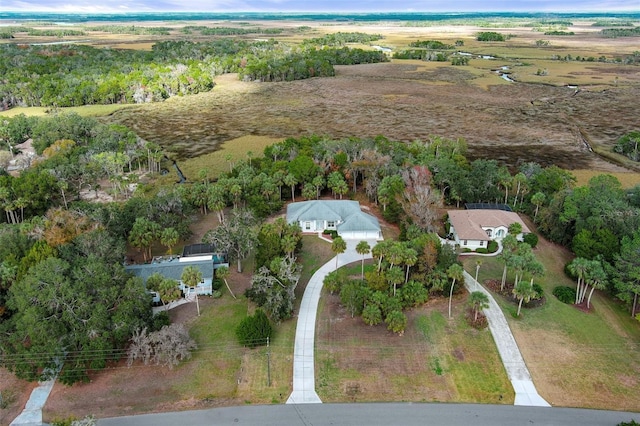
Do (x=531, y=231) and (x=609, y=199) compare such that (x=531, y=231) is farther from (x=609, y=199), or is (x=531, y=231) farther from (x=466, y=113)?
(x=466, y=113)

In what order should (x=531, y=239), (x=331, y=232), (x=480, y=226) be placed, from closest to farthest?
1. (x=531, y=239)
2. (x=480, y=226)
3. (x=331, y=232)

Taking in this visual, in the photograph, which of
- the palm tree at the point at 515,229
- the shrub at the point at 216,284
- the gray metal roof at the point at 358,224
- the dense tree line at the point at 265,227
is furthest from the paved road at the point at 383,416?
the gray metal roof at the point at 358,224

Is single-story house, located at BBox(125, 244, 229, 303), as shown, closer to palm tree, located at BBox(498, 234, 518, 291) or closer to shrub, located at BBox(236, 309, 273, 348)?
shrub, located at BBox(236, 309, 273, 348)

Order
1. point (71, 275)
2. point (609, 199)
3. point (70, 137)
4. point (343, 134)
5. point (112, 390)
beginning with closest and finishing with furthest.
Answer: point (112, 390)
point (71, 275)
point (609, 199)
point (70, 137)
point (343, 134)

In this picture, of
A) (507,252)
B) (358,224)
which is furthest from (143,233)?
(507,252)

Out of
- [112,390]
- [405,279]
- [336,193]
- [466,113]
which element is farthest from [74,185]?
[466,113]

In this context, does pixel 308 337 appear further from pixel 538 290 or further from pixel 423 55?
pixel 423 55

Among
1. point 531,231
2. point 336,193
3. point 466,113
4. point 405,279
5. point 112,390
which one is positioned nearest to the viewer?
point 112,390

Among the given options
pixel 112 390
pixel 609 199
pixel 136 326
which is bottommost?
pixel 112 390
